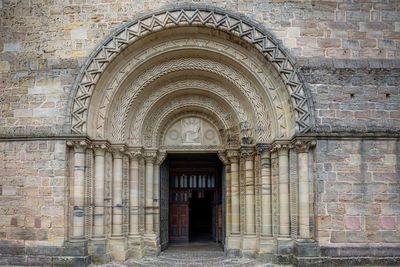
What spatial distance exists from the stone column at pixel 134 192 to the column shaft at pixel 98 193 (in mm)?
927

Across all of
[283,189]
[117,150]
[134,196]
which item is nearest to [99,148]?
[117,150]

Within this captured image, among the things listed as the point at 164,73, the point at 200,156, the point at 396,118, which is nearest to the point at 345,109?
the point at 396,118

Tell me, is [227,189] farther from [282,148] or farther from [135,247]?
[135,247]

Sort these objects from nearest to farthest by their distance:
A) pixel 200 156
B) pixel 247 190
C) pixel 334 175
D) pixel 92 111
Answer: pixel 334 175 → pixel 92 111 → pixel 247 190 → pixel 200 156

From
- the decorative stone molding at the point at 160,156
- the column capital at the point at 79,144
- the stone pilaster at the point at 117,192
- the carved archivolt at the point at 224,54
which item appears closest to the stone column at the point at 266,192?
the carved archivolt at the point at 224,54

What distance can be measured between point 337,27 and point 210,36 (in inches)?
122

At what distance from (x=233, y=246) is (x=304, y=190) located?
2626 mm

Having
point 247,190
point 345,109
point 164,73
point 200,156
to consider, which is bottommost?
point 247,190

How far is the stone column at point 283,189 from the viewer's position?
883 cm

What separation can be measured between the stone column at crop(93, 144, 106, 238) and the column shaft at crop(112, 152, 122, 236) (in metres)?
0.38

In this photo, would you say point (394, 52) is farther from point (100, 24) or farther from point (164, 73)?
point (100, 24)

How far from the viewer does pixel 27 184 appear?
343 inches

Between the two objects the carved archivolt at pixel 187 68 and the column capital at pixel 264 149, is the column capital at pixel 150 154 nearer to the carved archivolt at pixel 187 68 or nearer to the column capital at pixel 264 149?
the carved archivolt at pixel 187 68

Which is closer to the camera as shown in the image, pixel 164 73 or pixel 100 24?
pixel 100 24
